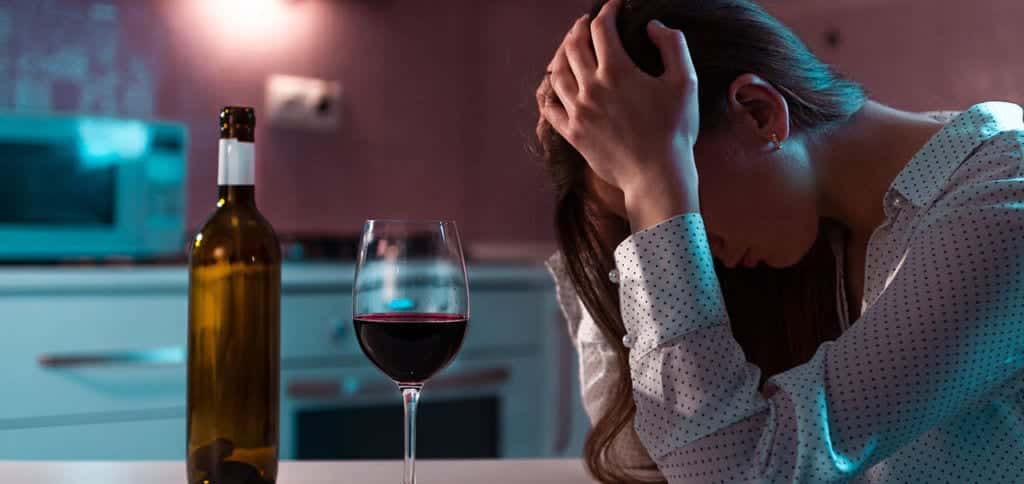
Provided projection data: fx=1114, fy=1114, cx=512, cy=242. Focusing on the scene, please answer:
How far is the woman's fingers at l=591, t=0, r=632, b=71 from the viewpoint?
927mm

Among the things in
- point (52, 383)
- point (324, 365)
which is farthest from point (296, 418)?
point (52, 383)

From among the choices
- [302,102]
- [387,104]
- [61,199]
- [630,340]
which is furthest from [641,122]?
[387,104]

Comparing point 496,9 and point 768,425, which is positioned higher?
point 496,9

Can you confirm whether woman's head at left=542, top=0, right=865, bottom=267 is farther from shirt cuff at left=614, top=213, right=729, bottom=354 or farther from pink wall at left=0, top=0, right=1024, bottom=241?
pink wall at left=0, top=0, right=1024, bottom=241

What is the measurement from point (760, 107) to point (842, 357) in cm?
27

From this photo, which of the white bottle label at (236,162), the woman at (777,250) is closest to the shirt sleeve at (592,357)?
the woman at (777,250)

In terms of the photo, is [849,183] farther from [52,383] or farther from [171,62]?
[171,62]

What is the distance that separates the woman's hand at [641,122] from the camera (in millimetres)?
896

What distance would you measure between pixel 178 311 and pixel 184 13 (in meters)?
0.92

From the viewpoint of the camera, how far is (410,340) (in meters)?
0.74

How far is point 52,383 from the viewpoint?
2188 mm

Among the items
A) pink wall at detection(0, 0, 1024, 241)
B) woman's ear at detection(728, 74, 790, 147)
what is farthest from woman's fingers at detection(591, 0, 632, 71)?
pink wall at detection(0, 0, 1024, 241)

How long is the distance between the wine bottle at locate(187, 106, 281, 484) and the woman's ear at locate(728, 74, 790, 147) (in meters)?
0.43

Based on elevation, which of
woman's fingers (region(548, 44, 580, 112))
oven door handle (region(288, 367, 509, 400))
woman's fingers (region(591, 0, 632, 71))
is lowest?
oven door handle (region(288, 367, 509, 400))
